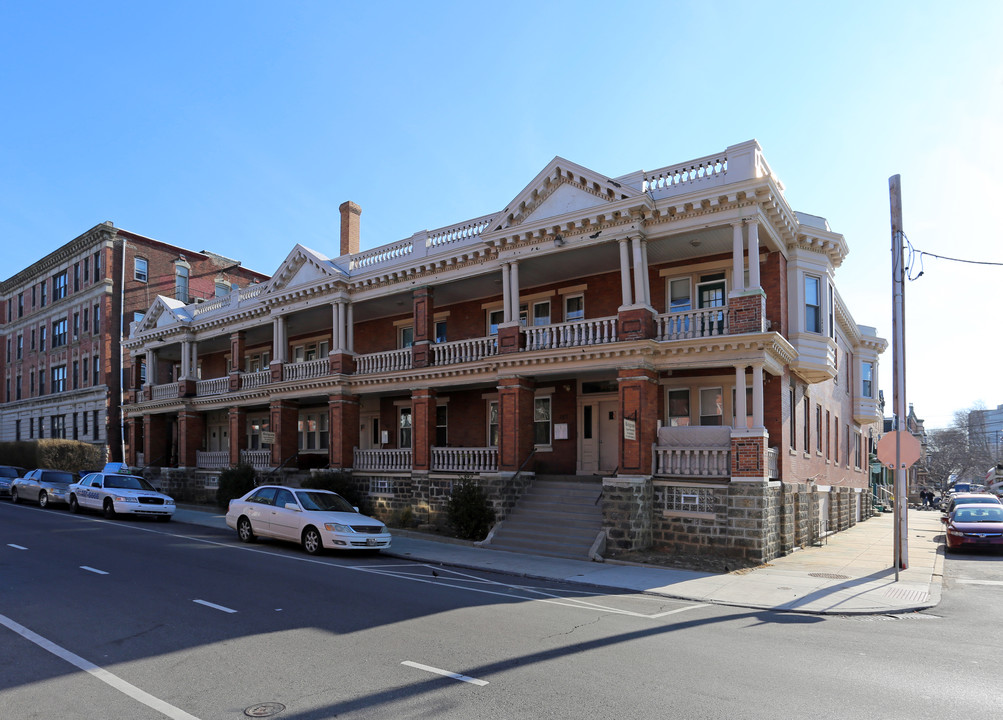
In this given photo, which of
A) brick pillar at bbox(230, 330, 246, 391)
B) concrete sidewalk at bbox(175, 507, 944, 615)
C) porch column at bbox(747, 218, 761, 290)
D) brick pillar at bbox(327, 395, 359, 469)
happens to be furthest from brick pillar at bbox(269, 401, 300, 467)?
porch column at bbox(747, 218, 761, 290)

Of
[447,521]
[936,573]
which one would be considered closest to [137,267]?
[447,521]

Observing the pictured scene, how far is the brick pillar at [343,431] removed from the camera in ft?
82.4

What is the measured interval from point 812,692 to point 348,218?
26.6m

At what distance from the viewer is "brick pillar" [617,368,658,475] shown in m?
17.5

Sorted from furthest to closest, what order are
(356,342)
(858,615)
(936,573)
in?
(356,342), (936,573), (858,615)

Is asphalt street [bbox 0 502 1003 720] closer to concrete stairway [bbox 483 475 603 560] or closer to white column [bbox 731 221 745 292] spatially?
concrete stairway [bbox 483 475 603 560]

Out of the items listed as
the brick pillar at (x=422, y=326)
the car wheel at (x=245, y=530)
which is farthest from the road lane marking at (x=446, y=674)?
the brick pillar at (x=422, y=326)

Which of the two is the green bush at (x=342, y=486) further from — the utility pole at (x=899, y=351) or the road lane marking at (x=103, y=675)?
the utility pole at (x=899, y=351)

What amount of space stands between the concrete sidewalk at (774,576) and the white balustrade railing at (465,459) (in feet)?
8.49

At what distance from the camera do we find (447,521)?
2047cm

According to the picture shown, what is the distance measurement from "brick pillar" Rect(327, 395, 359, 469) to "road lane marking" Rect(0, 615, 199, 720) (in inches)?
644

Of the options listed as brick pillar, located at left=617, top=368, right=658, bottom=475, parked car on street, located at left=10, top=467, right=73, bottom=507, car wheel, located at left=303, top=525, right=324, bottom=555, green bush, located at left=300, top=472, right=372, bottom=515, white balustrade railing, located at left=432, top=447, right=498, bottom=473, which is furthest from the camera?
parked car on street, located at left=10, top=467, right=73, bottom=507

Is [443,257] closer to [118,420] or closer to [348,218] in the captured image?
[348,218]

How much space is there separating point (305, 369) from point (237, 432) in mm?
5067
